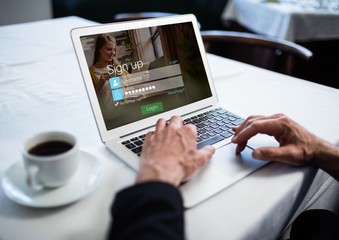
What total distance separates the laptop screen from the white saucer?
0.44 ft

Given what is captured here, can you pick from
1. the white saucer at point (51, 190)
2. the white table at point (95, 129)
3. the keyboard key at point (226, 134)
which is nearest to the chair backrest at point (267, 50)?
the white table at point (95, 129)

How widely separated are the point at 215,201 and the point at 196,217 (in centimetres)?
5

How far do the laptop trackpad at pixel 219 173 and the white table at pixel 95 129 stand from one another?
13mm

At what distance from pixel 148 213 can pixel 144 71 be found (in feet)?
1.23

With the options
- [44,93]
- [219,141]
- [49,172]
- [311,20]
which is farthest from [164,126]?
[311,20]

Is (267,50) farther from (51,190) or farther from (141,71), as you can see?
(51,190)

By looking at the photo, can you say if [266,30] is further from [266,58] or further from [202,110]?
[202,110]

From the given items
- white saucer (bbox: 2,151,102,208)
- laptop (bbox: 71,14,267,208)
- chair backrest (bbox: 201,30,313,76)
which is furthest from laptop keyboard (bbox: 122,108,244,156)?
chair backrest (bbox: 201,30,313,76)

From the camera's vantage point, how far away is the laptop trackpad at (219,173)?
0.50m

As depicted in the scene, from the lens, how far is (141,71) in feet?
2.26

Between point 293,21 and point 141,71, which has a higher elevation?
point 141,71

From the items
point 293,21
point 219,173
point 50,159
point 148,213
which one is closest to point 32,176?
point 50,159

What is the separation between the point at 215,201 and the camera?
496mm

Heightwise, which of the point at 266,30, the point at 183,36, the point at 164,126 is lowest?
the point at 266,30
